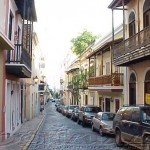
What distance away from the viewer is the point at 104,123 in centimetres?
2156

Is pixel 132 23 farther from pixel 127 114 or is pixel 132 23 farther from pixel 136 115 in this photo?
pixel 136 115

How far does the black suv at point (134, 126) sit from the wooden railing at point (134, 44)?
12.9 ft

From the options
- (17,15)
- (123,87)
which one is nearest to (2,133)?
(17,15)

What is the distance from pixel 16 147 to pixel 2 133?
1227 millimetres

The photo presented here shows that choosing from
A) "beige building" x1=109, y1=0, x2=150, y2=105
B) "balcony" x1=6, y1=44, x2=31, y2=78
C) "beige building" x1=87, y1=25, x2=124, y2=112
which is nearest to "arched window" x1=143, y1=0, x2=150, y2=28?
"beige building" x1=109, y1=0, x2=150, y2=105

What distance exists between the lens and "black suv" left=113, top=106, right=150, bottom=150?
13.7 meters

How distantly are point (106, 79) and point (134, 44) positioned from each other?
905 cm

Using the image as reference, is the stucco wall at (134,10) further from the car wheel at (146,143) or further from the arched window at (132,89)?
the car wheel at (146,143)

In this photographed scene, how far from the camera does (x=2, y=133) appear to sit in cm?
1662

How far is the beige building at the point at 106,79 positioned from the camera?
27.7 metres

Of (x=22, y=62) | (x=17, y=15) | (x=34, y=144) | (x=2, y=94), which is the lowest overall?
(x=34, y=144)

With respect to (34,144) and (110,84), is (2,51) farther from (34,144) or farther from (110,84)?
(110,84)

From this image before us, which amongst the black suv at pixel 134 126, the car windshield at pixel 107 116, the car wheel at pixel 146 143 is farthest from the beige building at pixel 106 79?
the car wheel at pixel 146 143

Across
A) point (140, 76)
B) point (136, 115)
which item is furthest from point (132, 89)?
point (136, 115)
